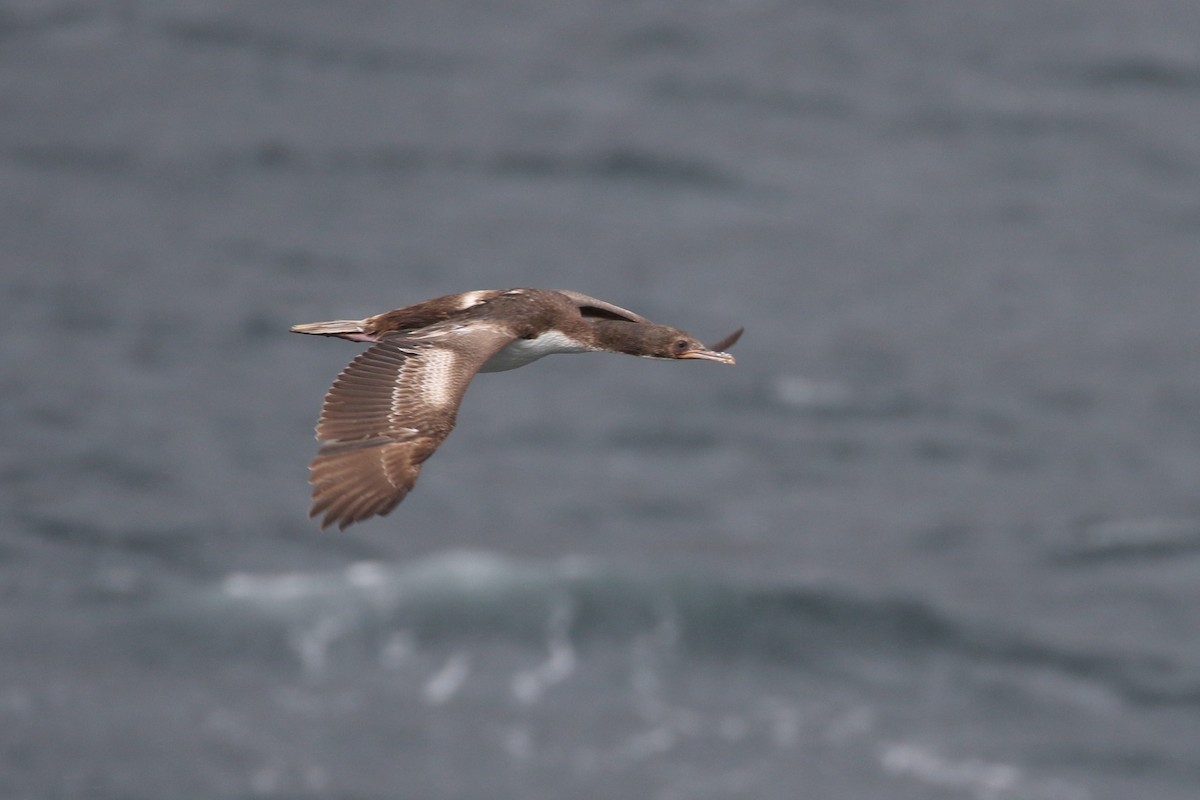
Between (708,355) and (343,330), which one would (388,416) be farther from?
(708,355)

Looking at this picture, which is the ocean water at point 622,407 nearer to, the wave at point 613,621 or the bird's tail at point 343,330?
the wave at point 613,621

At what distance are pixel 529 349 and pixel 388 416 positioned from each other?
2390mm

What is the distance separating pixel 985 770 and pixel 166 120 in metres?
38.2

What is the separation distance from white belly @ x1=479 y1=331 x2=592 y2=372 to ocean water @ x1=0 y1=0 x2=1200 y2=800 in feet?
A: 84.7

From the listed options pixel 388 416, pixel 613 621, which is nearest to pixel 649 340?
pixel 388 416

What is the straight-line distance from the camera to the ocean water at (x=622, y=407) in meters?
47.8

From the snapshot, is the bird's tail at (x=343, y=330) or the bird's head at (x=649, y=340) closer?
the bird's tail at (x=343, y=330)

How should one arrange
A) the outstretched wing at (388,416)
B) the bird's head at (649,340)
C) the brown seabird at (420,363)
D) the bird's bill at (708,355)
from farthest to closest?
the bird's head at (649,340), the bird's bill at (708,355), the brown seabird at (420,363), the outstretched wing at (388,416)

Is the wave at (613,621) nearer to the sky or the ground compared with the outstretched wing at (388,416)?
nearer to the ground

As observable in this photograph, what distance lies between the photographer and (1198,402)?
56469 millimetres

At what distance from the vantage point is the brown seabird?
1758cm

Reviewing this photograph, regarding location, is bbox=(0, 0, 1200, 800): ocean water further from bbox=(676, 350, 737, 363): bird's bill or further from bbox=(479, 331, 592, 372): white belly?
bbox=(479, 331, 592, 372): white belly

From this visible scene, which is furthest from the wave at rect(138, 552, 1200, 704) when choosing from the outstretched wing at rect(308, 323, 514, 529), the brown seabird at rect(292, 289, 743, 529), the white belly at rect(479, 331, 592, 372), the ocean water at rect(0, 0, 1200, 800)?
the outstretched wing at rect(308, 323, 514, 529)

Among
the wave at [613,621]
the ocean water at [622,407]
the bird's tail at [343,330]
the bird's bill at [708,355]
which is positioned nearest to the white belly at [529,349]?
the bird's bill at [708,355]
